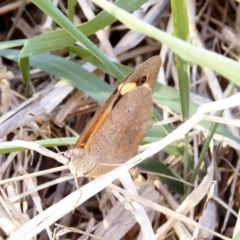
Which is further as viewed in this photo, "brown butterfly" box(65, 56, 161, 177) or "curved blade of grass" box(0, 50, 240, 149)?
"curved blade of grass" box(0, 50, 240, 149)

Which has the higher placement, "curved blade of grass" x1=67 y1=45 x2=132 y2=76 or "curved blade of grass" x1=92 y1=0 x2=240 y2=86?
"curved blade of grass" x1=92 y1=0 x2=240 y2=86

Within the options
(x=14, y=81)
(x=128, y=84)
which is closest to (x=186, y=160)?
(x=128, y=84)

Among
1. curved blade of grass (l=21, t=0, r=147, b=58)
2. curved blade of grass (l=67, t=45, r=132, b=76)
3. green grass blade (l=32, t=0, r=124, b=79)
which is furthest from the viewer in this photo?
curved blade of grass (l=67, t=45, r=132, b=76)

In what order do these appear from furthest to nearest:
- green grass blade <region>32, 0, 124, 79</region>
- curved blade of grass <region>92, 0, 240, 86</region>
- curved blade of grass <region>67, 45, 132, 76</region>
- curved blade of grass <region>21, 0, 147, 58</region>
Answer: curved blade of grass <region>67, 45, 132, 76</region> < curved blade of grass <region>21, 0, 147, 58</region> < green grass blade <region>32, 0, 124, 79</region> < curved blade of grass <region>92, 0, 240, 86</region>

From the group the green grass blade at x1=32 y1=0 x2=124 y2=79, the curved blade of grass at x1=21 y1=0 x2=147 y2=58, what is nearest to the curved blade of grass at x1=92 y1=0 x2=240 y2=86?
the green grass blade at x1=32 y1=0 x2=124 y2=79

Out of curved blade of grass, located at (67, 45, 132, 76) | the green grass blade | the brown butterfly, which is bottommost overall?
the brown butterfly

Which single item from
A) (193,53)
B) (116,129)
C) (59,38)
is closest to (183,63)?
(116,129)

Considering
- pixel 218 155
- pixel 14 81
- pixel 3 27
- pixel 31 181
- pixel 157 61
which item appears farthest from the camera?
pixel 3 27

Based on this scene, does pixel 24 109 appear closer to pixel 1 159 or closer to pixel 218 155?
pixel 1 159

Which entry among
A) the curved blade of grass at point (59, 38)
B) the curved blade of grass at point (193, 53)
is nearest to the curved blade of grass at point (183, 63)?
the curved blade of grass at point (59, 38)

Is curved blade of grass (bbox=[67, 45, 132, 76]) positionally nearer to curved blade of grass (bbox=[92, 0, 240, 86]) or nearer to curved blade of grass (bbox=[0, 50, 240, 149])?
curved blade of grass (bbox=[0, 50, 240, 149])
